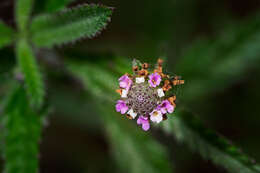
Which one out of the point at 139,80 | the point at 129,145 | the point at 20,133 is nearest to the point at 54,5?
the point at 20,133

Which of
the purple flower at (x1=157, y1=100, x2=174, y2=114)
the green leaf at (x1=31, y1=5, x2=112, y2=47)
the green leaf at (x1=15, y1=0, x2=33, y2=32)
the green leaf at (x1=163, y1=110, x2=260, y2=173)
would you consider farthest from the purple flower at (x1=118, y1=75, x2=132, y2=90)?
the green leaf at (x1=15, y1=0, x2=33, y2=32)

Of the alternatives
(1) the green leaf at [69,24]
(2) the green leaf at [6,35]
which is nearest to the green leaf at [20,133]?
(2) the green leaf at [6,35]

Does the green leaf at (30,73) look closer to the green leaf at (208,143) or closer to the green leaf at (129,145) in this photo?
the green leaf at (129,145)

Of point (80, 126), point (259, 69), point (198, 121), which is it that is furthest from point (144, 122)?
point (259, 69)

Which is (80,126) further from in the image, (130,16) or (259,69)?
(259,69)

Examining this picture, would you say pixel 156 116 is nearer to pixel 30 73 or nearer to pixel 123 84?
pixel 123 84

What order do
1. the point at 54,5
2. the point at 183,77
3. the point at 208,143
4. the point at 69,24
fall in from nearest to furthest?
the point at 208,143 < the point at 69,24 < the point at 54,5 < the point at 183,77
